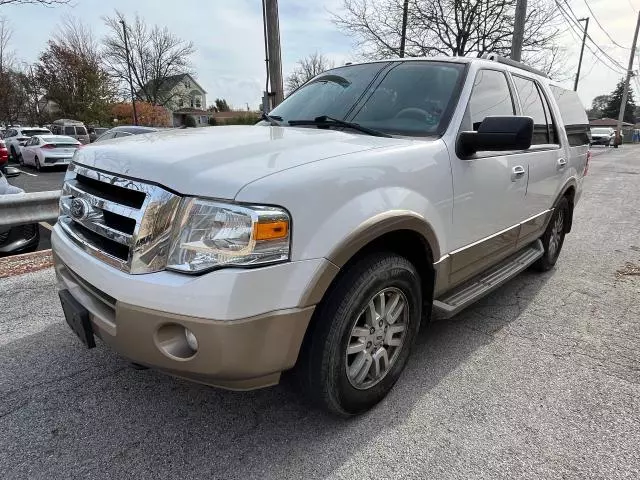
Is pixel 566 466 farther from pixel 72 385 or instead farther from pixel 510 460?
pixel 72 385

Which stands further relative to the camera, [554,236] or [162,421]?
[554,236]

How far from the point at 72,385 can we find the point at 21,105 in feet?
155

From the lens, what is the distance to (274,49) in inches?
316

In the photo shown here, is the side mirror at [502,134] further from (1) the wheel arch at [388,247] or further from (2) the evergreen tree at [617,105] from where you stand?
(2) the evergreen tree at [617,105]

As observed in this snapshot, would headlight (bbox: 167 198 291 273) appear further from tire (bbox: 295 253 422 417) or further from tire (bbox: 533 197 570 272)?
tire (bbox: 533 197 570 272)

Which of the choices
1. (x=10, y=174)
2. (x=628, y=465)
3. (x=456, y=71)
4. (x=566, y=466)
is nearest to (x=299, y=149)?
(x=456, y=71)

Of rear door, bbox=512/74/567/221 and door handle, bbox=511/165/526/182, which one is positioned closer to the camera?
door handle, bbox=511/165/526/182

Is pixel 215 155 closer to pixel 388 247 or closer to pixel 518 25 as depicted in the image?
pixel 388 247

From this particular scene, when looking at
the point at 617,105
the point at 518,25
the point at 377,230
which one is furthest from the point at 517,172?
the point at 617,105

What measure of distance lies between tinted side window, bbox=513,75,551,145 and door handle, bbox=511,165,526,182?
0.39 meters

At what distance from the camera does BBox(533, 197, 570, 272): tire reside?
445 centimetres

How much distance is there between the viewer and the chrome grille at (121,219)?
178 cm

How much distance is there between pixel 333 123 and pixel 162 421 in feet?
6.61

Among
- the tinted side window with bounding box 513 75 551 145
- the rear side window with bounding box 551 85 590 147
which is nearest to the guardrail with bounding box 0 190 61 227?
the tinted side window with bounding box 513 75 551 145
